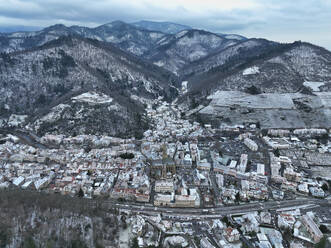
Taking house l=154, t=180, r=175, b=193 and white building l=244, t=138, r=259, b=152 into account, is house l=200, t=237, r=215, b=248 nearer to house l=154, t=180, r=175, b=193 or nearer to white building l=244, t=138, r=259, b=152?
house l=154, t=180, r=175, b=193

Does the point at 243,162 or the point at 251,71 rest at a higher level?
the point at 251,71

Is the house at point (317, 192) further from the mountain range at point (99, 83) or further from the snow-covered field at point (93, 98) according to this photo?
the snow-covered field at point (93, 98)

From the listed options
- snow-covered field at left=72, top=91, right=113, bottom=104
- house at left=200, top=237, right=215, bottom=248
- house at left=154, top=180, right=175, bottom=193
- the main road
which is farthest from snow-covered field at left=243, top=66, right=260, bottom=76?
house at left=200, top=237, right=215, bottom=248

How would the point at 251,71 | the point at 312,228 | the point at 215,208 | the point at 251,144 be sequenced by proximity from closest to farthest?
the point at 312,228 < the point at 215,208 < the point at 251,144 < the point at 251,71

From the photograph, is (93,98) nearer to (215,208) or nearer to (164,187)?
(164,187)

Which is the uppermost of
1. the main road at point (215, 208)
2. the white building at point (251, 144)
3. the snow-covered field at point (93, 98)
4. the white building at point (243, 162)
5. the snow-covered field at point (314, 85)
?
the snow-covered field at point (314, 85)

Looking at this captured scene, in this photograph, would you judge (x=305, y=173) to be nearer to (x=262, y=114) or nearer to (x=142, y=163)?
(x=142, y=163)

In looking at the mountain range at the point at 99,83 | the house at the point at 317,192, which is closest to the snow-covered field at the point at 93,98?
the mountain range at the point at 99,83

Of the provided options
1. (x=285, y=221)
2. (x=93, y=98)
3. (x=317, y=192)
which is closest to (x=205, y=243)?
(x=285, y=221)

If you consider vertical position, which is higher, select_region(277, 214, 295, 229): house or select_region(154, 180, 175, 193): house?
select_region(277, 214, 295, 229): house

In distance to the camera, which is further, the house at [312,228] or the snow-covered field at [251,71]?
the snow-covered field at [251,71]

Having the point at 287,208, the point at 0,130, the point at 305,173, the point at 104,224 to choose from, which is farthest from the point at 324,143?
the point at 0,130
